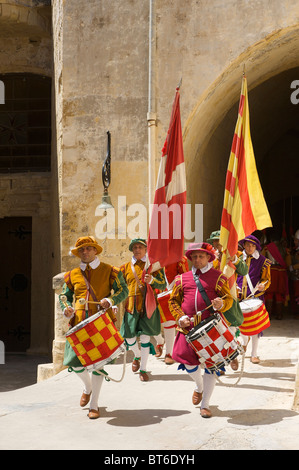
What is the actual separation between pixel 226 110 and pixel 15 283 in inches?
243

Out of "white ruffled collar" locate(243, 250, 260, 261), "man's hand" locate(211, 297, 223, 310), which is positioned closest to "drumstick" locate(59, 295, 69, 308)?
"man's hand" locate(211, 297, 223, 310)

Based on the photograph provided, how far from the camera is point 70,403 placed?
6355 millimetres

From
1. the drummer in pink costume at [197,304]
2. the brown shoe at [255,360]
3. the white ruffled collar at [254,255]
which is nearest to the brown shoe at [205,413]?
the drummer in pink costume at [197,304]

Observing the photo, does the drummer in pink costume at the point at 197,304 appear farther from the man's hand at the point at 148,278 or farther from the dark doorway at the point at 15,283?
the dark doorway at the point at 15,283

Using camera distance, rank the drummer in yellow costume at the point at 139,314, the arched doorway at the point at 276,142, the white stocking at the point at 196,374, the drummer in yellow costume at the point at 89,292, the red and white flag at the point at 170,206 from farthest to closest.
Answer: the arched doorway at the point at 276,142, the drummer in yellow costume at the point at 139,314, the red and white flag at the point at 170,206, the drummer in yellow costume at the point at 89,292, the white stocking at the point at 196,374

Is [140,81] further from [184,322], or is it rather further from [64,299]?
[184,322]

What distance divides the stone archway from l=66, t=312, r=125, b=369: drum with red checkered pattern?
4450mm

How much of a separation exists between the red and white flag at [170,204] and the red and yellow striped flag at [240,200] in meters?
0.47

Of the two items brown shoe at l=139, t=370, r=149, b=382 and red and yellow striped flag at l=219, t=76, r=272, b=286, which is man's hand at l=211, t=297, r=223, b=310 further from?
brown shoe at l=139, t=370, r=149, b=382

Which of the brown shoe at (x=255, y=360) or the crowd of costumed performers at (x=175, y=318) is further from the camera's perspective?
the brown shoe at (x=255, y=360)

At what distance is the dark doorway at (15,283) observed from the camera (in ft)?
46.2

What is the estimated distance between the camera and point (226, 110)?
1077cm

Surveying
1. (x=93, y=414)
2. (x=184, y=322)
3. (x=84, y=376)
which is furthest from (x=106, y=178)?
(x=93, y=414)
